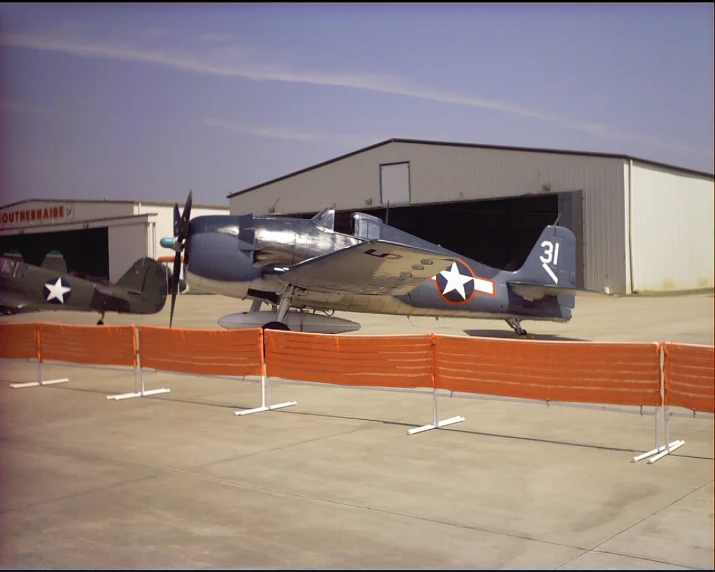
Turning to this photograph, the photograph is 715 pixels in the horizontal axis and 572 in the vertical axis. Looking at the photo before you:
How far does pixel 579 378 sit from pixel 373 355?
2.09 m

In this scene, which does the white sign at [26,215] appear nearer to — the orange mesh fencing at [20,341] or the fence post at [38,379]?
the fence post at [38,379]

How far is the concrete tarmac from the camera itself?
3746 millimetres

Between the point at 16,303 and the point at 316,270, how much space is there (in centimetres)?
983

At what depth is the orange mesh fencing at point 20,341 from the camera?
10.6 meters

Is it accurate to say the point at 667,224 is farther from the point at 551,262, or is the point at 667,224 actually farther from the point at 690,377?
the point at 690,377

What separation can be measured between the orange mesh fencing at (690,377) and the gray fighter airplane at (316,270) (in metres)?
4.17

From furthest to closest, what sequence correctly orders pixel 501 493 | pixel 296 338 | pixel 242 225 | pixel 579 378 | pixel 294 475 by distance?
1. pixel 242 225
2. pixel 296 338
3. pixel 579 378
4. pixel 294 475
5. pixel 501 493

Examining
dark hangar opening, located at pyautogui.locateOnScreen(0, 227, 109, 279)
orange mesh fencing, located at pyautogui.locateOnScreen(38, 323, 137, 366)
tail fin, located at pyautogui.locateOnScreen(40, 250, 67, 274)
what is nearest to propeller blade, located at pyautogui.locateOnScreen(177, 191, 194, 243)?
dark hangar opening, located at pyautogui.locateOnScreen(0, 227, 109, 279)

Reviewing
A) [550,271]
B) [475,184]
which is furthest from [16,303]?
[550,271]

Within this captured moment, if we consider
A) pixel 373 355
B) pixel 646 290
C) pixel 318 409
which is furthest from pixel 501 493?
pixel 646 290

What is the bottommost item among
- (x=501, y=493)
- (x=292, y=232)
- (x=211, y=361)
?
(x=501, y=493)

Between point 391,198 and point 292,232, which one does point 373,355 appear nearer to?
point 391,198

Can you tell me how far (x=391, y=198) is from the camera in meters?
9.95

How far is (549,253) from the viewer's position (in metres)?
13.6
